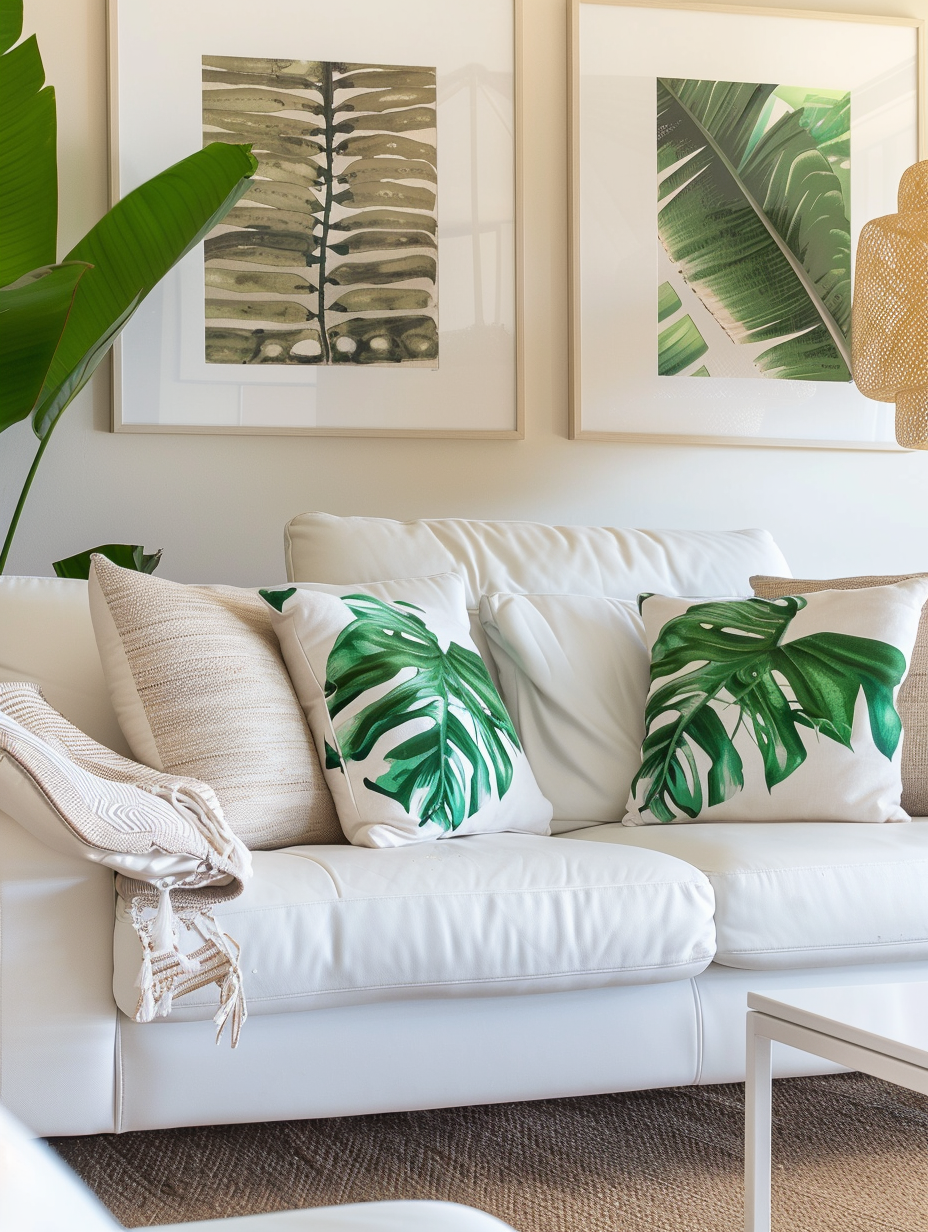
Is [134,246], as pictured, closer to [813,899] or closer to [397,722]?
[397,722]

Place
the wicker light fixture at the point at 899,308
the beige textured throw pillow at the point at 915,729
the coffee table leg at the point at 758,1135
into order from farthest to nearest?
the wicker light fixture at the point at 899,308 → the beige textured throw pillow at the point at 915,729 → the coffee table leg at the point at 758,1135

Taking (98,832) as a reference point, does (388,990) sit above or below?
below

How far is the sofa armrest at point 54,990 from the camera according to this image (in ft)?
4.23

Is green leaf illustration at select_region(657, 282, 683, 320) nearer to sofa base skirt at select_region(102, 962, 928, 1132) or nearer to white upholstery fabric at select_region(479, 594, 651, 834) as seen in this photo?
white upholstery fabric at select_region(479, 594, 651, 834)

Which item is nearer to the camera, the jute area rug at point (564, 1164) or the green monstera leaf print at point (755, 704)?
the jute area rug at point (564, 1164)

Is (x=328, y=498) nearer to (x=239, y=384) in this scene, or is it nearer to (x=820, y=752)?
(x=239, y=384)

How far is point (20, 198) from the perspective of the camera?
2277 millimetres

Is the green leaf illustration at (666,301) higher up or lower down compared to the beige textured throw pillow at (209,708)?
higher up

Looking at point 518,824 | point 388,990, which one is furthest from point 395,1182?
point 518,824

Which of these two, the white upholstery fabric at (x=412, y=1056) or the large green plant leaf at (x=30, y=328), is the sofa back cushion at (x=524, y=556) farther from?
the white upholstery fabric at (x=412, y=1056)

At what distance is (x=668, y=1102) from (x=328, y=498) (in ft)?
4.83

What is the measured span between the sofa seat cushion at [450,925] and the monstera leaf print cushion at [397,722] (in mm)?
110

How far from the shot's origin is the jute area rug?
1388 millimetres

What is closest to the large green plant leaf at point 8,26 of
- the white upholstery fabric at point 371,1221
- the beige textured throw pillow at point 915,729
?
the beige textured throw pillow at point 915,729
